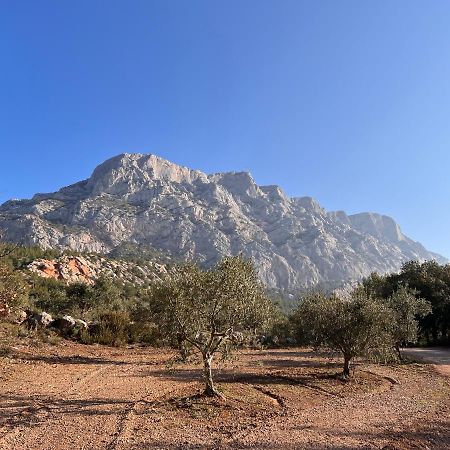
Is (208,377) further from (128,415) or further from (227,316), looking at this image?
(128,415)

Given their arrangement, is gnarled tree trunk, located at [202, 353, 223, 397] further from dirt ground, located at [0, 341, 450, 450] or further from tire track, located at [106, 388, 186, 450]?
tire track, located at [106, 388, 186, 450]

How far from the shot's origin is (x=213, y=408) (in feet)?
45.8

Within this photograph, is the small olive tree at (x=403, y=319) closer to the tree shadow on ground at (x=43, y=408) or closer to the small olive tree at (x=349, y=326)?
the small olive tree at (x=349, y=326)

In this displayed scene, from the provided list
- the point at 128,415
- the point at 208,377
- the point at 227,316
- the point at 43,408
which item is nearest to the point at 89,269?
the point at 43,408

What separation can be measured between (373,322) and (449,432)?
7.83m

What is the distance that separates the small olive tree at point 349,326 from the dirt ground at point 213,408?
1838 millimetres

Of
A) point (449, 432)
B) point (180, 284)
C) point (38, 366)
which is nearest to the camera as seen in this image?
point (449, 432)

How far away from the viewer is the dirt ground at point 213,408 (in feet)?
36.3

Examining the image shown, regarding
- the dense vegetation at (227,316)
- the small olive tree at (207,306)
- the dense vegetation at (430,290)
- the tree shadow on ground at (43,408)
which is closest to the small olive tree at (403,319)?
the dense vegetation at (227,316)

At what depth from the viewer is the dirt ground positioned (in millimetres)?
11062

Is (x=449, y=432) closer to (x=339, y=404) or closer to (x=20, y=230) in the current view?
(x=339, y=404)

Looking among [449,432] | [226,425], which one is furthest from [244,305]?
[449,432]

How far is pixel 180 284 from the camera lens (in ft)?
50.0

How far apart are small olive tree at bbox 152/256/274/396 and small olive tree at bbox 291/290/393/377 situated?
6716 millimetres
